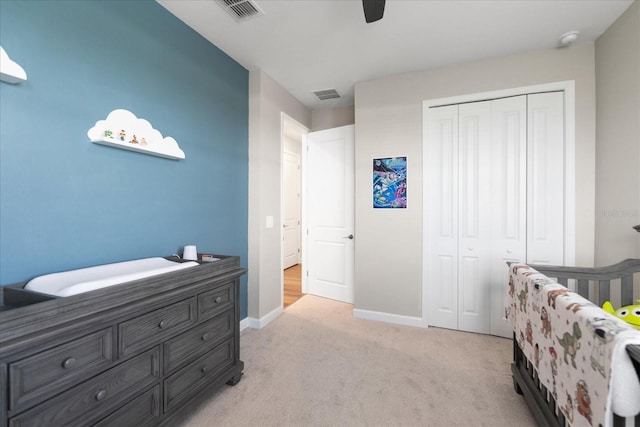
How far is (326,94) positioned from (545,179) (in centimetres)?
253

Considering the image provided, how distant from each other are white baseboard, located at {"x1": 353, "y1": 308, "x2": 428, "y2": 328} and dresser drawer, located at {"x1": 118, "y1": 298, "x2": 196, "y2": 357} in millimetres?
2027

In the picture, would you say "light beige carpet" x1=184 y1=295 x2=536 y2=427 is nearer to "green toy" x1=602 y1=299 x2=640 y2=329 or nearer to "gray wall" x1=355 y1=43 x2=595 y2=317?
"gray wall" x1=355 y1=43 x2=595 y2=317

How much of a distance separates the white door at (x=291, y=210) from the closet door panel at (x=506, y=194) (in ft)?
12.2

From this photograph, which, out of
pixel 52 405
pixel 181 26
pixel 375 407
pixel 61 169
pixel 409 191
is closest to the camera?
pixel 52 405

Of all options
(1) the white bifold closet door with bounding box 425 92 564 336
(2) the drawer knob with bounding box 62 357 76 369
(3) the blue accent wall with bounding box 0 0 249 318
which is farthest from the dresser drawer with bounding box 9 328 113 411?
(1) the white bifold closet door with bounding box 425 92 564 336

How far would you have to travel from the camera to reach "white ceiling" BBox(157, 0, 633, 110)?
1966 millimetres

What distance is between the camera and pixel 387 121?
3.00m

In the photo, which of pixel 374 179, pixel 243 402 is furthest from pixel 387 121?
pixel 243 402

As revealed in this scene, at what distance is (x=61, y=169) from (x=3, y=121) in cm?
28

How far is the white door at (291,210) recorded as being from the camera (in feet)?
18.4

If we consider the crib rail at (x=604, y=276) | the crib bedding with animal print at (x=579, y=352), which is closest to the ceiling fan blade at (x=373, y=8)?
the crib bedding with animal print at (x=579, y=352)

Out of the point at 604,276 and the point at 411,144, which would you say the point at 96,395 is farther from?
the point at 411,144

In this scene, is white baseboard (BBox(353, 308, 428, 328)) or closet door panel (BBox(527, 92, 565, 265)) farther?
white baseboard (BBox(353, 308, 428, 328))

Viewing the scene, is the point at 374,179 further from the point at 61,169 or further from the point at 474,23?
the point at 61,169
